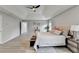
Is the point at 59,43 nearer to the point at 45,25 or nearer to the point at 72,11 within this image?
the point at 72,11

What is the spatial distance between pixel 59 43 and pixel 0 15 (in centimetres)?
383

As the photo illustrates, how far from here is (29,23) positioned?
50.5 feet

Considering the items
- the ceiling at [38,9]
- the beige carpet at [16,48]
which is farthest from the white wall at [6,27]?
the beige carpet at [16,48]

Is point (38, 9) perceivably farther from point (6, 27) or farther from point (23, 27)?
point (23, 27)

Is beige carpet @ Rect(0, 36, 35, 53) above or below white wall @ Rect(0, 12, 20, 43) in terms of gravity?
below

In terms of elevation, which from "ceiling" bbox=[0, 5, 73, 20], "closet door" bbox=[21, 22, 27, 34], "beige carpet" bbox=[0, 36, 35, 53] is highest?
"ceiling" bbox=[0, 5, 73, 20]

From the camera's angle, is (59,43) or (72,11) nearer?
(59,43)

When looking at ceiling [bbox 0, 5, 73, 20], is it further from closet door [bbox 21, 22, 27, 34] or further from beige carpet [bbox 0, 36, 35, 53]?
closet door [bbox 21, 22, 27, 34]

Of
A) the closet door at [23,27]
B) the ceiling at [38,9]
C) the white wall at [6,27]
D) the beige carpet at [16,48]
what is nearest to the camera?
the beige carpet at [16,48]

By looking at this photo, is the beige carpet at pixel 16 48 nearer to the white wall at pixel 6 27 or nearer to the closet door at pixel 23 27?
the white wall at pixel 6 27

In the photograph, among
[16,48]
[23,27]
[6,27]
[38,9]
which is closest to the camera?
[16,48]

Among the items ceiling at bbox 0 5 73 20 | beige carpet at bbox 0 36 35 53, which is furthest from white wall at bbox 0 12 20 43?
beige carpet at bbox 0 36 35 53

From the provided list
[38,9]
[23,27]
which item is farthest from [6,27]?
[23,27]
